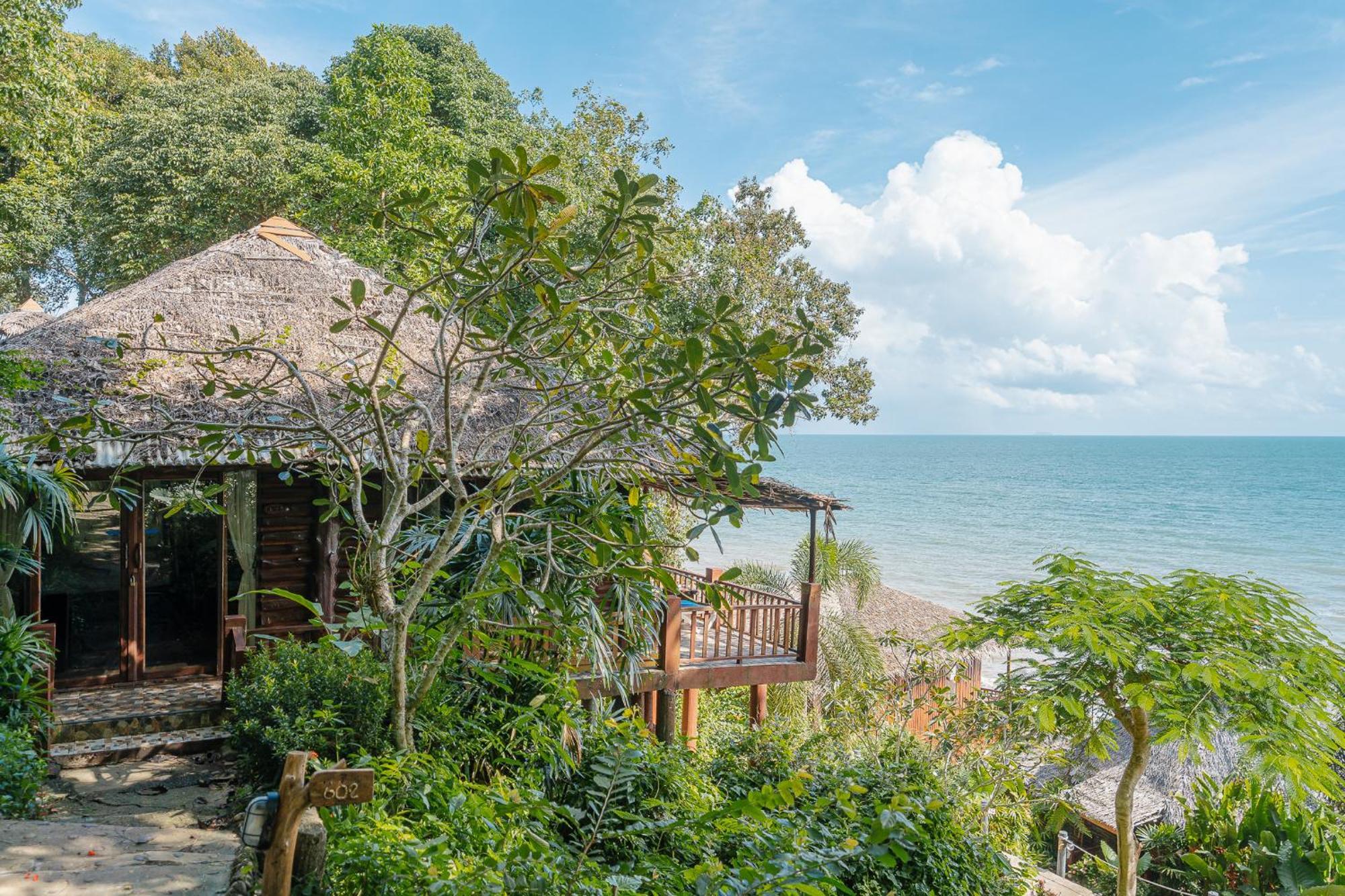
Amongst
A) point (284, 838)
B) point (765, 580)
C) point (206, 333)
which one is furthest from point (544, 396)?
point (765, 580)

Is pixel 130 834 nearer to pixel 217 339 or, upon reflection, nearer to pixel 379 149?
pixel 217 339

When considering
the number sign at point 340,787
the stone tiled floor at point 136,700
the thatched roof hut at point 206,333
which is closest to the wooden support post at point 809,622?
the thatched roof hut at point 206,333

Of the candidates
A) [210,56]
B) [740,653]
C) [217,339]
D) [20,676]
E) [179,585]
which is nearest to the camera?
[20,676]

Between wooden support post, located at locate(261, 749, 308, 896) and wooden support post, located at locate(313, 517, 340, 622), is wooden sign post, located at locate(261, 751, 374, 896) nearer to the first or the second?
wooden support post, located at locate(261, 749, 308, 896)

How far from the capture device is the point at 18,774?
14.6ft

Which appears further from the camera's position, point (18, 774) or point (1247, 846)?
point (1247, 846)

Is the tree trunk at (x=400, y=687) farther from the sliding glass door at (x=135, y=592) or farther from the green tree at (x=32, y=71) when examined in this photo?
the green tree at (x=32, y=71)

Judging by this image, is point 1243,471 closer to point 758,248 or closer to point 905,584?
point 905,584

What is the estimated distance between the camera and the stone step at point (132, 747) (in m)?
5.60

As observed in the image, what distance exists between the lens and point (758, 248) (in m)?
18.2

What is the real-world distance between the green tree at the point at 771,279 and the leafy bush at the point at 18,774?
12910 mm

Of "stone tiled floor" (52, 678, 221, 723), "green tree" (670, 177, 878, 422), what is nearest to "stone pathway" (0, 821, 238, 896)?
"stone tiled floor" (52, 678, 221, 723)

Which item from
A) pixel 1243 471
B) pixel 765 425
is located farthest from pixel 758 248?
pixel 1243 471

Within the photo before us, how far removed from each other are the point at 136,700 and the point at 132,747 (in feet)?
3.49
